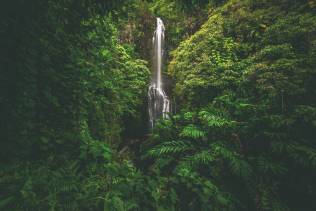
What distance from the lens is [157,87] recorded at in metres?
13.7

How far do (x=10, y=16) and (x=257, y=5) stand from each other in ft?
27.9

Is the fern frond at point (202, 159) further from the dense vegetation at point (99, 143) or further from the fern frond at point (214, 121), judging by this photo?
the fern frond at point (214, 121)

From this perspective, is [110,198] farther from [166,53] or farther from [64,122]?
[166,53]

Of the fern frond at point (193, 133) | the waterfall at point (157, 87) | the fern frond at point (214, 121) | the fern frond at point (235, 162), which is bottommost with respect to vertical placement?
the fern frond at point (235, 162)

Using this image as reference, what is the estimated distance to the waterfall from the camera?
42.4 ft

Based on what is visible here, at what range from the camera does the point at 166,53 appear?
14242 millimetres

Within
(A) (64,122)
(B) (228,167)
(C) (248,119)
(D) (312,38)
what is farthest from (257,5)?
(A) (64,122)

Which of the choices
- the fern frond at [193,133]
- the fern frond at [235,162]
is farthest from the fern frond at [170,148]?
the fern frond at [235,162]

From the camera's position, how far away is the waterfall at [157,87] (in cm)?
1291

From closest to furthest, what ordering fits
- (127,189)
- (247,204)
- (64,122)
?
(127,189), (247,204), (64,122)

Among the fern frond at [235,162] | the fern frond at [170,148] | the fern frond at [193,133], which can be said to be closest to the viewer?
the fern frond at [235,162]

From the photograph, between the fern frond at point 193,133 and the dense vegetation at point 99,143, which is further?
the fern frond at point 193,133

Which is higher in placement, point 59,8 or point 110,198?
point 59,8

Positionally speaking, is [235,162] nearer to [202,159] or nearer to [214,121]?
[202,159]
